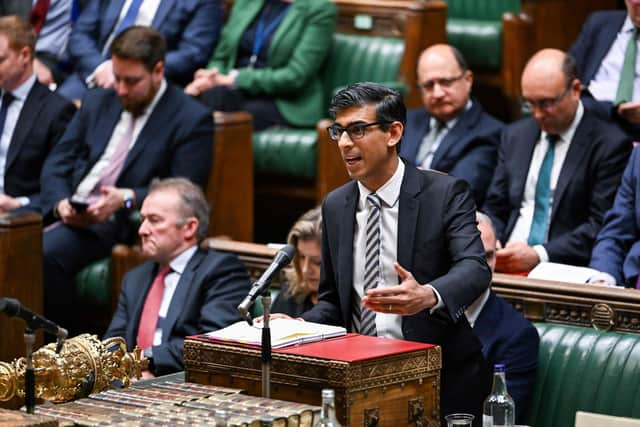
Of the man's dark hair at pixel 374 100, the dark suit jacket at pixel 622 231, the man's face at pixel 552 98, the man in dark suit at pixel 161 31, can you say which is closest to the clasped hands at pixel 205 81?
the man in dark suit at pixel 161 31

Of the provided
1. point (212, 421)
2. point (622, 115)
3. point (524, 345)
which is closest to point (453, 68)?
point (622, 115)

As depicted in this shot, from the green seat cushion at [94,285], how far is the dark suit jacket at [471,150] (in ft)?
3.92

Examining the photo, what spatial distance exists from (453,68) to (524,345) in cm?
160

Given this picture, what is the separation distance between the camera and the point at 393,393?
2912mm

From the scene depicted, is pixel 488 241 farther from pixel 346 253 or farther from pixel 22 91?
pixel 22 91

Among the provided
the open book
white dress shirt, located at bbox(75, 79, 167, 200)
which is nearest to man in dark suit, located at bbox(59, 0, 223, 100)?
white dress shirt, located at bbox(75, 79, 167, 200)

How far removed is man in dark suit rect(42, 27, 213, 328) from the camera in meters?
5.04

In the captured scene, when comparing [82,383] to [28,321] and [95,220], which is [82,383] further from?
[95,220]

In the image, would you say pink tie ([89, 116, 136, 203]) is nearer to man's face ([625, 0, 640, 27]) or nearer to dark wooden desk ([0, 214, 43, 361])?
dark wooden desk ([0, 214, 43, 361])

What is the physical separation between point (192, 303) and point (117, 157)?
1.16 metres

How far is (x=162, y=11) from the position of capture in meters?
5.87

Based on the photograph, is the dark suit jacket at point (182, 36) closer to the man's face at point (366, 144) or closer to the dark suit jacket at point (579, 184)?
the dark suit jacket at point (579, 184)

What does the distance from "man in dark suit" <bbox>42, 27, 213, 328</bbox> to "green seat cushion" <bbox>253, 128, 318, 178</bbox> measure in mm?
643

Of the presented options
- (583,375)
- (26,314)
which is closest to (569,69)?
(583,375)
